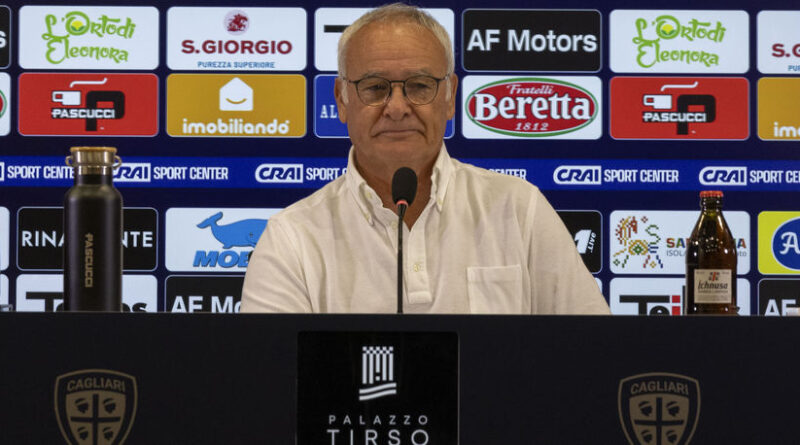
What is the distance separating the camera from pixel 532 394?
82 centimetres

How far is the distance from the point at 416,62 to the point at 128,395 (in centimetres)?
113

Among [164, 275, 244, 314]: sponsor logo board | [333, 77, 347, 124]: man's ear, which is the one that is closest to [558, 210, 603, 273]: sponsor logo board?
[164, 275, 244, 314]: sponsor logo board

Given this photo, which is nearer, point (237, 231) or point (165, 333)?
point (165, 333)

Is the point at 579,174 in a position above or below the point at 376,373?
above

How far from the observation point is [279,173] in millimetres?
3324

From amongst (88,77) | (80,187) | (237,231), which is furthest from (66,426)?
(88,77)

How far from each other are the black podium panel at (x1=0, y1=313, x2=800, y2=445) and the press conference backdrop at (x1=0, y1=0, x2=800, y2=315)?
2.51m

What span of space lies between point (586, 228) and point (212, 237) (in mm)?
1395

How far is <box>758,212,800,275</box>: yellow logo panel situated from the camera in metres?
3.33

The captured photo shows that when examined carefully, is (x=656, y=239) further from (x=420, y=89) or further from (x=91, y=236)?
(x=91, y=236)

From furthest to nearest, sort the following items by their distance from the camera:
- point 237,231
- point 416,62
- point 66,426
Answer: point 237,231 < point 416,62 < point 66,426

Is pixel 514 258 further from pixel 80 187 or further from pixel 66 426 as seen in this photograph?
pixel 66 426

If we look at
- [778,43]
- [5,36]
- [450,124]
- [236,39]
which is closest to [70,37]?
[5,36]

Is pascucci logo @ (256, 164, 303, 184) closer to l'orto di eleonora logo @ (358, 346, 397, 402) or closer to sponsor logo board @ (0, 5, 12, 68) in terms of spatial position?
sponsor logo board @ (0, 5, 12, 68)
